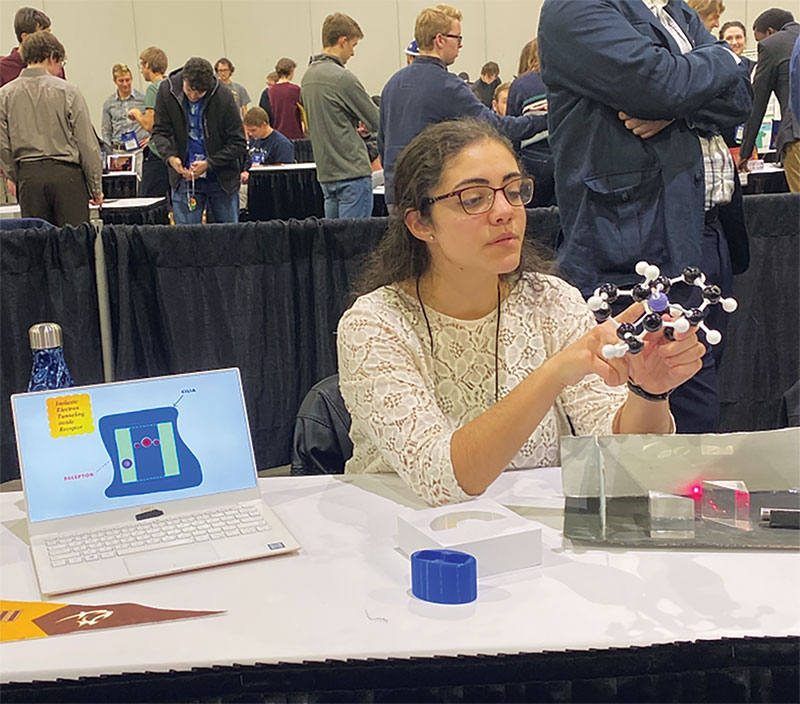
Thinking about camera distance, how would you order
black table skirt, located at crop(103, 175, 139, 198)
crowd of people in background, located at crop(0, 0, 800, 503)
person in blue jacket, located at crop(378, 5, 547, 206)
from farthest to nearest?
black table skirt, located at crop(103, 175, 139, 198), person in blue jacket, located at crop(378, 5, 547, 206), crowd of people in background, located at crop(0, 0, 800, 503)

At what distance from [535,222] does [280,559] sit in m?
2.12

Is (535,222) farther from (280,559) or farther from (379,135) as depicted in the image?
(280,559)

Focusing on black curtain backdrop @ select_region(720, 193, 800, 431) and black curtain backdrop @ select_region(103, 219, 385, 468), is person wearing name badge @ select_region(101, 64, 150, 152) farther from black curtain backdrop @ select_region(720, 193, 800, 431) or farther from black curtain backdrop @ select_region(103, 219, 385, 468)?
black curtain backdrop @ select_region(720, 193, 800, 431)

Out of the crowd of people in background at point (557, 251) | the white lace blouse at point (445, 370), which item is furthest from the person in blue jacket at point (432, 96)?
the white lace blouse at point (445, 370)

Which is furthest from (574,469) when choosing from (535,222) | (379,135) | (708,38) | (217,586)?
(379,135)

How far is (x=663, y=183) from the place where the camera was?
7.17 feet

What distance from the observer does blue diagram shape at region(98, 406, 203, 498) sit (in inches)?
54.0

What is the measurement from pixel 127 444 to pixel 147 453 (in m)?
0.03

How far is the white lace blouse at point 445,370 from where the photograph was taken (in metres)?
1.54

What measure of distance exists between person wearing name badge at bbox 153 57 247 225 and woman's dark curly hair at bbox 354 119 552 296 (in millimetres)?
3852

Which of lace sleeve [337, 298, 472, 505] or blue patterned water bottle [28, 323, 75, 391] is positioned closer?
lace sleeve [337, 298, 472, 505]

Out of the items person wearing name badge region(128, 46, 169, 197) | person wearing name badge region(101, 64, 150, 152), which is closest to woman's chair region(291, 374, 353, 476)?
person wearing name badge region(128, 46, 169, 197)

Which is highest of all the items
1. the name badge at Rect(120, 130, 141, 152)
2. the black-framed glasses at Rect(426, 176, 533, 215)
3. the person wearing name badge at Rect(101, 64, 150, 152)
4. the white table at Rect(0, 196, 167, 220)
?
the person wearing name badge at Rect(101, 64, 150, 152)

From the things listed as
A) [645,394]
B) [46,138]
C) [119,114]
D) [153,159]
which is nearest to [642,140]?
[645,394]
